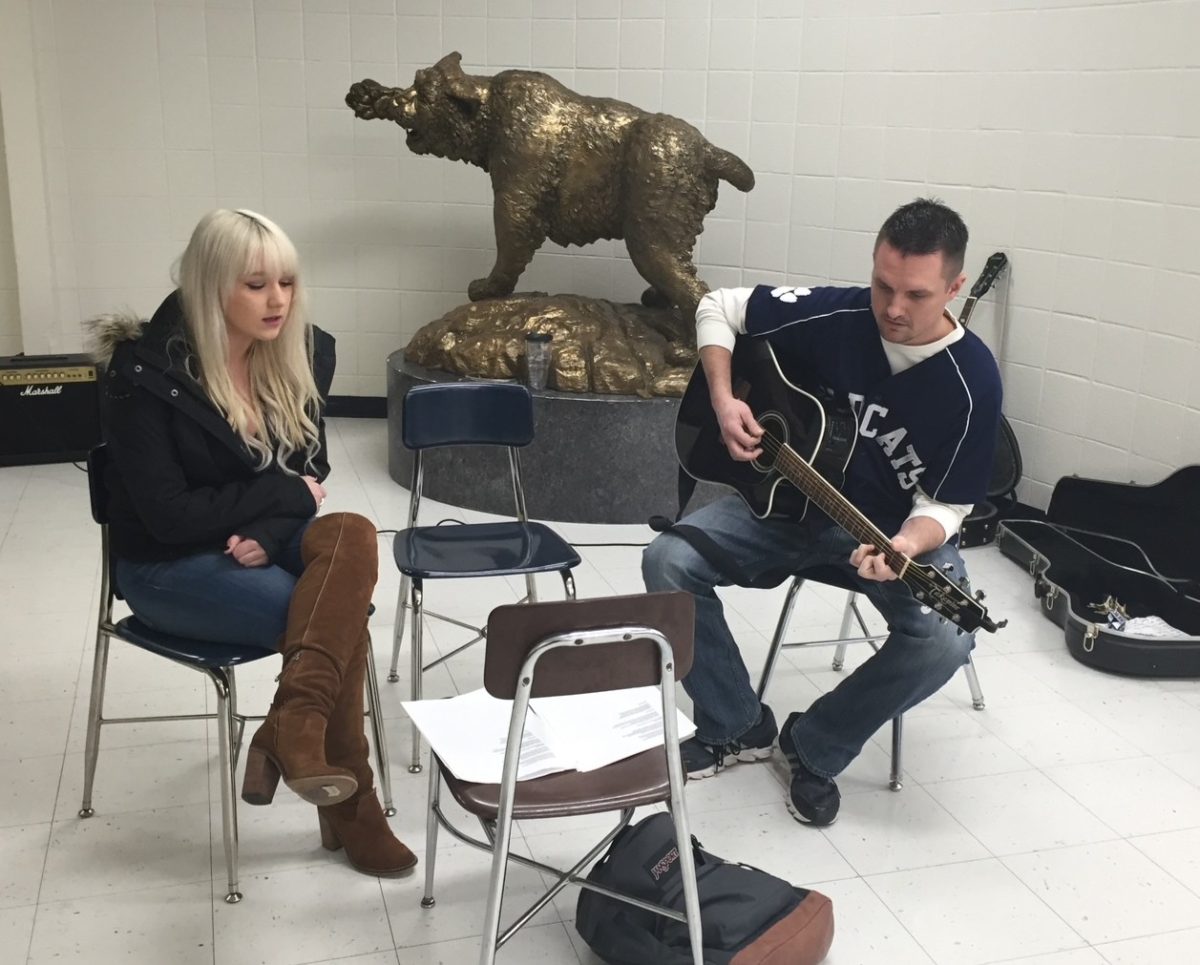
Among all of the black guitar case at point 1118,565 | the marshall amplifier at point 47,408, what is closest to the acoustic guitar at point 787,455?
the black guitar case at point 1118,565

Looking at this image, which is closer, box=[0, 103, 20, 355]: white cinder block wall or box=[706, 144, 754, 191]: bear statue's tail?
box=[706, 144, 754, 191]: bear statue's tail

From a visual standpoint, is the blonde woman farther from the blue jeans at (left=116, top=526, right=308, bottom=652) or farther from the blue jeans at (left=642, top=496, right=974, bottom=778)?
→ the blue jeans at (left=642, top=496, right=974, bottom=778)

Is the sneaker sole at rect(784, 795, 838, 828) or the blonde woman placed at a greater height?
the blonde woman

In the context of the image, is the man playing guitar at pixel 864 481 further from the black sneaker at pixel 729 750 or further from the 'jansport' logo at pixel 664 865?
the 'jansport' logo at pixel 664 865

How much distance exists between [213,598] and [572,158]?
8.14 ft

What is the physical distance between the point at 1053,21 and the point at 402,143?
255 centimetres

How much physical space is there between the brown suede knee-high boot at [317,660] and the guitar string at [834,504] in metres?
0.81

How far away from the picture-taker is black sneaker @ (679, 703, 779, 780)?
2582 millimetres

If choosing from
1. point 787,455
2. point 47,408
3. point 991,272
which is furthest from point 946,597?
point 47,408

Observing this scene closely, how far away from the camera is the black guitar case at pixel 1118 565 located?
310 centimetres

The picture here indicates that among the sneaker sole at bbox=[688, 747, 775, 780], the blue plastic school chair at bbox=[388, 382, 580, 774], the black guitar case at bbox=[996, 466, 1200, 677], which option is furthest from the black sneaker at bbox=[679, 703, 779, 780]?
the black guitar case at bbox=[996, 466, 1200, 677]

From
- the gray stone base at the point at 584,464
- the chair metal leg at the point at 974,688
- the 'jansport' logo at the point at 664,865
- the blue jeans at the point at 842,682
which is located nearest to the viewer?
the 'jansport' logo at the point at 664,865

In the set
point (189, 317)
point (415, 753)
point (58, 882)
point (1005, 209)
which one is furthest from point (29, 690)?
point (1005, 209)

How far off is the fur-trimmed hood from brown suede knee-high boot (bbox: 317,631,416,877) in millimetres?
668
